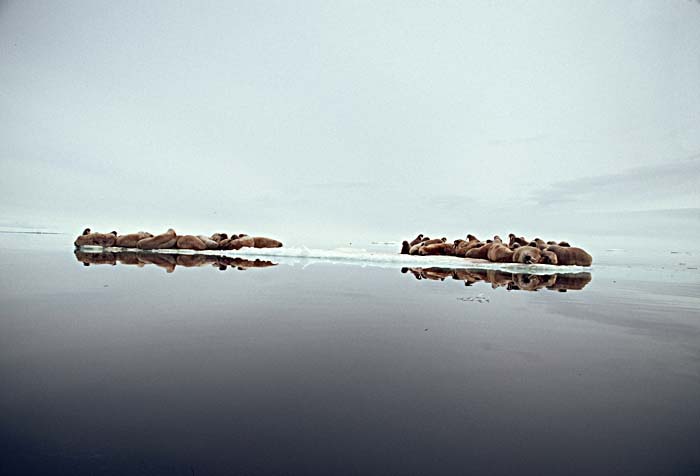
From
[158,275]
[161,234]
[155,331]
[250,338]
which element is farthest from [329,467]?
[161,234]

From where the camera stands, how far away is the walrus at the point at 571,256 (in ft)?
42.8

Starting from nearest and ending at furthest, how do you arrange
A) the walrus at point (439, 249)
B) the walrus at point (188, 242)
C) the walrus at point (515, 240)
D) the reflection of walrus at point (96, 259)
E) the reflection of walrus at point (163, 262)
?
the reflection of walrus at point (163, 262)
the reflection of walrus at point (96, 259)
the walrus at point (515, 240)
the walrus at point (439, 249)
the walrus at point (188, 242)

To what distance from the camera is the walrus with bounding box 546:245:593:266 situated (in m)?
13.1

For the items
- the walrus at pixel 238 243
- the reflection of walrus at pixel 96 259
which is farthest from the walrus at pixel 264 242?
the reflection of walrus at pixel 96 259

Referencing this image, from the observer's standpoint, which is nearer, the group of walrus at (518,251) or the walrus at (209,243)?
the group of walrus at (518,251)

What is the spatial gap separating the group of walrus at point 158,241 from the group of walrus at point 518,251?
1053 cm

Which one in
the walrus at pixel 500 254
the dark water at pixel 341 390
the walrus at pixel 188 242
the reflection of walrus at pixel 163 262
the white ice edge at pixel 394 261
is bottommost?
the dark water at pixel 341 390

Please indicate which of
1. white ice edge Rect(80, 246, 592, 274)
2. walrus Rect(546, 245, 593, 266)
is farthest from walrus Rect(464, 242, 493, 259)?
walrus Rect(546, 245, 593, 266)

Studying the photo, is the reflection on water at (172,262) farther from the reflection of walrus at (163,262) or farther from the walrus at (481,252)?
the walrus at (481,252)

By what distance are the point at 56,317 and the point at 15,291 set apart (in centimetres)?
233

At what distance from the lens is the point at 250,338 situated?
10.6ft

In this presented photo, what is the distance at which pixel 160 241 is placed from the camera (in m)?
18.2

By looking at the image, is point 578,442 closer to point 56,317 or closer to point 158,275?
point 56,317

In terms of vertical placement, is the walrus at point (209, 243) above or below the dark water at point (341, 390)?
above
